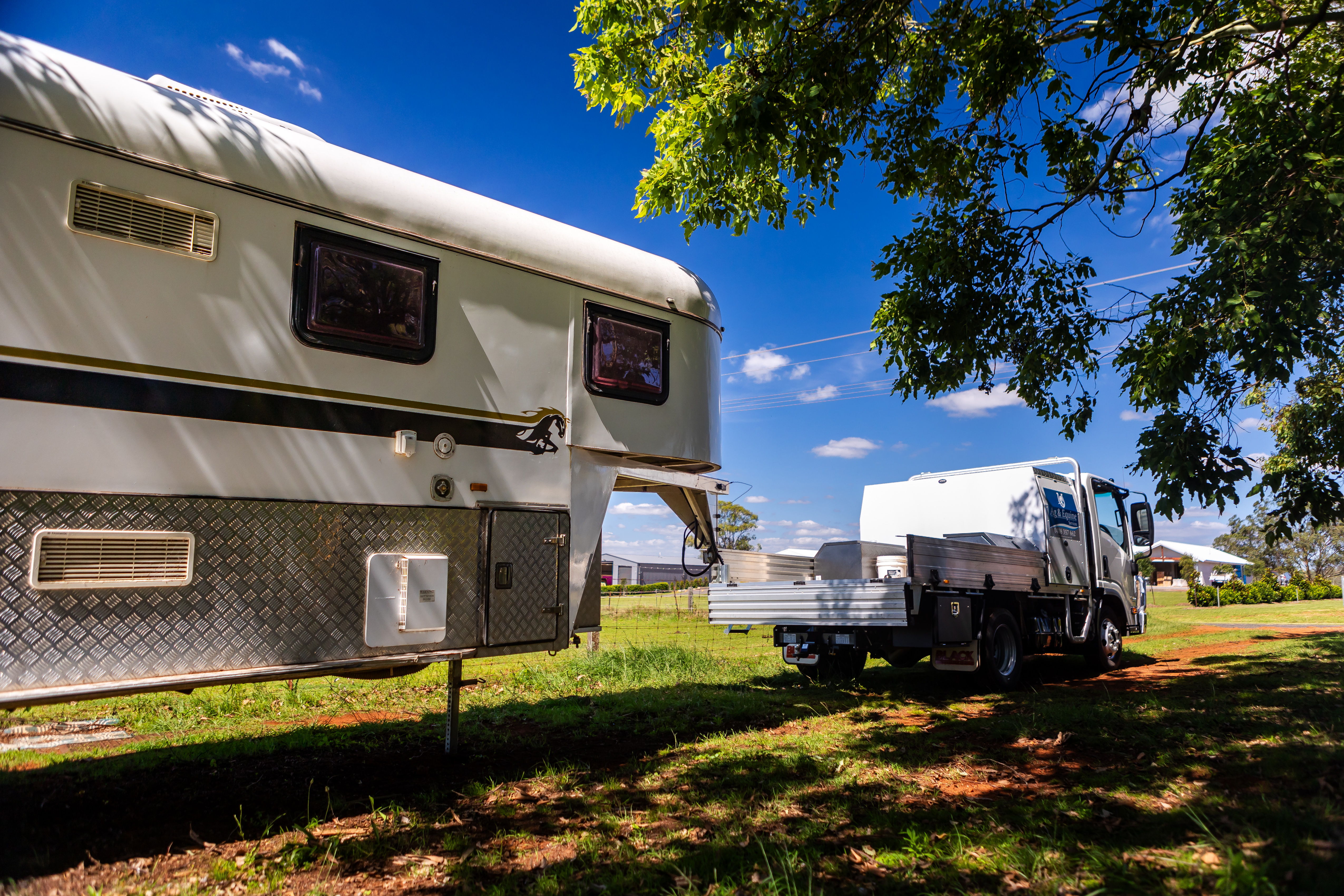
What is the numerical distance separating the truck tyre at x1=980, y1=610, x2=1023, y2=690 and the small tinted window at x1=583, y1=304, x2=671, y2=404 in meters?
5.34

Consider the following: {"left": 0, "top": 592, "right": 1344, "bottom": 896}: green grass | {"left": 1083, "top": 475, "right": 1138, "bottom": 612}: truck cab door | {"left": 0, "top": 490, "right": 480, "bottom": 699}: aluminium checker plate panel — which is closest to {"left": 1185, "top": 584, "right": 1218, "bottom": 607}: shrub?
{"left": 1083, "top": 475, "right": 1138, "bottom": 612}: truck cab door

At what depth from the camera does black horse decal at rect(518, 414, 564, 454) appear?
5.42 metres

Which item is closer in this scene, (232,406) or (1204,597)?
(232,406)

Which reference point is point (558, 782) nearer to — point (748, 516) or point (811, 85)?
point (811, 85)

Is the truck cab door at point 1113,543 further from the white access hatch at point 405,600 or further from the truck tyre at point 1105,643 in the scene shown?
the white access hatch at point 405,600

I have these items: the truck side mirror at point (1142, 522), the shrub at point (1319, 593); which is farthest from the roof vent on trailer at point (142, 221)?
the shrub at point (1319, 593)

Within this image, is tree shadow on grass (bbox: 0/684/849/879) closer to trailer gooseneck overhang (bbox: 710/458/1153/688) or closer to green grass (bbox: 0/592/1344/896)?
green grass (bbox: 0/592/1344/896)

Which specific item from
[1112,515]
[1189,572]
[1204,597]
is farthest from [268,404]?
[1189,572]

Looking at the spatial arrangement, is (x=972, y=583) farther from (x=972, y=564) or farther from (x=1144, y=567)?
(x=1144, y=567)

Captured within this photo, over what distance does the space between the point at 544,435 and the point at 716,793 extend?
8.35 feet

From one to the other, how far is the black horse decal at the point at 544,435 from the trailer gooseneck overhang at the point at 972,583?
163 inches

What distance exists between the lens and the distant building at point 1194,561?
63719 mm

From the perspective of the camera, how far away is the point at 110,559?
3781 mm

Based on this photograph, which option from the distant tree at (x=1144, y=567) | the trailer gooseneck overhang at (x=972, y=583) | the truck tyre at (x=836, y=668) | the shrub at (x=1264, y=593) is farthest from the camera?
Result: the shrub at (x=1264, y=593)
